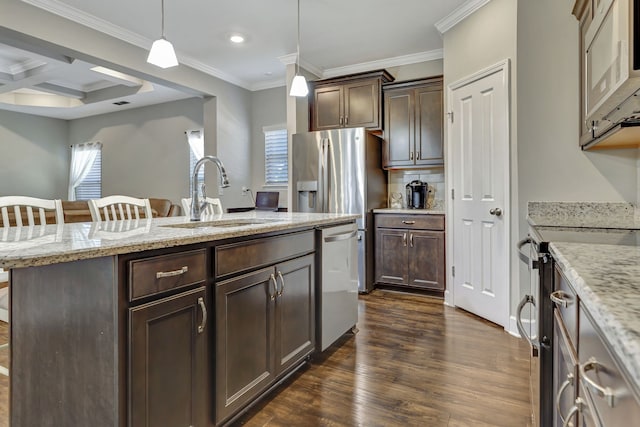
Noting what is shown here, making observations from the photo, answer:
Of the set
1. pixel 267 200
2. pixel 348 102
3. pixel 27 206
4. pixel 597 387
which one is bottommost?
pixel 597 387

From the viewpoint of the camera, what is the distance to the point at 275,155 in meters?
5.53

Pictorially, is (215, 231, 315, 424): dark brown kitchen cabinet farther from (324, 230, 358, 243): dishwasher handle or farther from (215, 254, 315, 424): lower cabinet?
(324, 230, 358, 243): dishwasher handle

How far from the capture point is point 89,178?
7.84 meters

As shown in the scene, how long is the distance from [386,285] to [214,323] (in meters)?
2.95

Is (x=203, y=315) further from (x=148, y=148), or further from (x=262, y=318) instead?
(x=148, y=148)

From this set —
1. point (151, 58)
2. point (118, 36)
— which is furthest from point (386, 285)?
point (118, 36)

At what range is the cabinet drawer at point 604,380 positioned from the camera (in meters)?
0.48

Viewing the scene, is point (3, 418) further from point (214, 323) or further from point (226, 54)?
point (226, 54)

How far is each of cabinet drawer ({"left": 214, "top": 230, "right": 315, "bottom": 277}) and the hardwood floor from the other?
0.73 metres

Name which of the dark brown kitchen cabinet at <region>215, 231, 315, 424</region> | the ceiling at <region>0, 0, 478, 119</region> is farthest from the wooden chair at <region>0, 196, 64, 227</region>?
the ceiling at <region>0, 0, 478, 119</region>

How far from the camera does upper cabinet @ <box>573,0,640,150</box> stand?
121cm

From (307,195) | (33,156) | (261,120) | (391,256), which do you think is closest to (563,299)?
(391,256)

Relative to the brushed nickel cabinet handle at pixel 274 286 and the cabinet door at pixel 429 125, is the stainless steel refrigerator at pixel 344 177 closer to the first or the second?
the cabinet door at pixel 429 125

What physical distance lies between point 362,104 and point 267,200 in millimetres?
1833
